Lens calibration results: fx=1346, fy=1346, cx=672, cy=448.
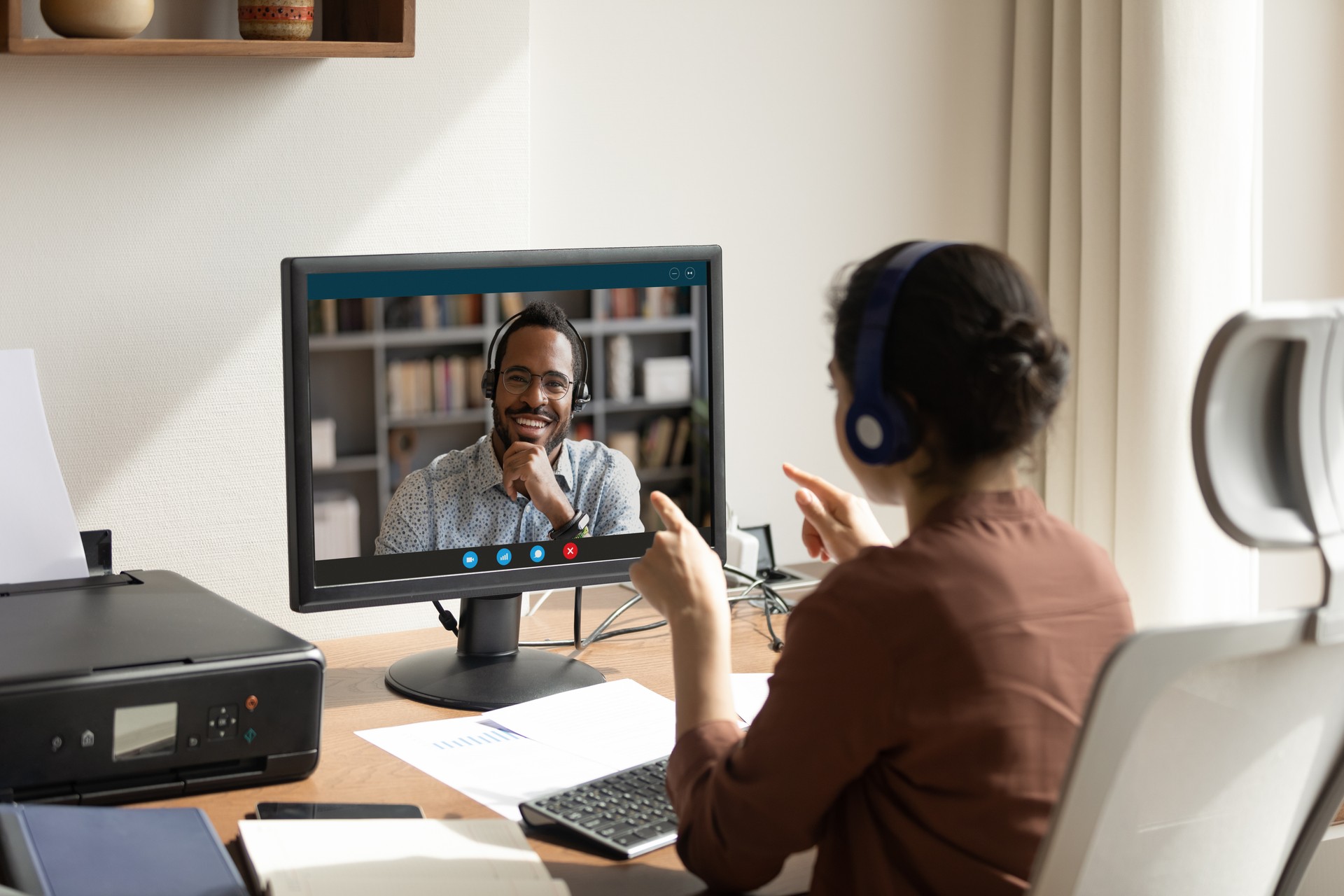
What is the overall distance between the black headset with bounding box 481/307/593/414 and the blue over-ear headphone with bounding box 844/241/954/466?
590 mm

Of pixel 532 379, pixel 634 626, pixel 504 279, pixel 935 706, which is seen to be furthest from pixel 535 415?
pixel 935 706

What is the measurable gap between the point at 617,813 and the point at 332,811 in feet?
0.79

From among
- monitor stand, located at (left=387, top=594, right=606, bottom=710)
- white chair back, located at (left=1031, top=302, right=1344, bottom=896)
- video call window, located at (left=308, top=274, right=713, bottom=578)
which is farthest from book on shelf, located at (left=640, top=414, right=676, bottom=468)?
white chair back, located at (left=1031, top=302, right=1344, bottom=896)

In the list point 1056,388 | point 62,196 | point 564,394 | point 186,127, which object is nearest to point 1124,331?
point 564,394

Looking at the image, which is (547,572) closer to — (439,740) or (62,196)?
(439,740)

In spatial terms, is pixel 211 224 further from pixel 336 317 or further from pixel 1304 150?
pixel 1304 150

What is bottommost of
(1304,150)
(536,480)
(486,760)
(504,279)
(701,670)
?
(486,760)

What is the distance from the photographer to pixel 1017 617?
2.93 feet

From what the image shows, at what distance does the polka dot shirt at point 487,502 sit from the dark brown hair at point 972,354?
614 millimetres

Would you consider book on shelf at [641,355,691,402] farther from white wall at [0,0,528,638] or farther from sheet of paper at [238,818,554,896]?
sheet of paper at [238,818,554,896]

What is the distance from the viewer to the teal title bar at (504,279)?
4.60 feet

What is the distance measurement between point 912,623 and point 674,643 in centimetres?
28

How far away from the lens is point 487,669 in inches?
61.1

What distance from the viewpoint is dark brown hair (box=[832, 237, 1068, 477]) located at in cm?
90
